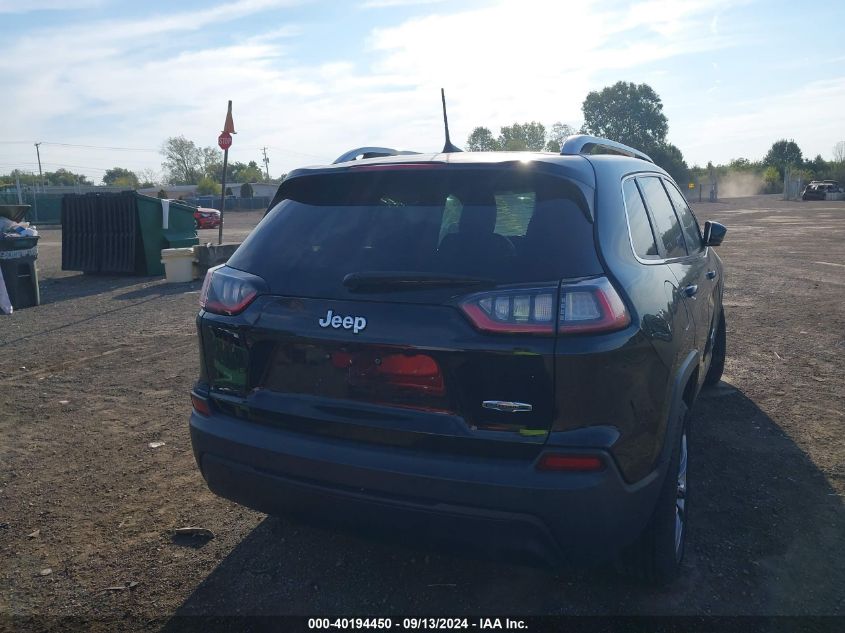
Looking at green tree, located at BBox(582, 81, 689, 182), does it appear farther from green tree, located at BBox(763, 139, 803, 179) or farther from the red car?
the red car

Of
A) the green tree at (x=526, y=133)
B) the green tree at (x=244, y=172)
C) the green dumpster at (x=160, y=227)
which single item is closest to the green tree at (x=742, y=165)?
the green tree at (x=526, y=133)

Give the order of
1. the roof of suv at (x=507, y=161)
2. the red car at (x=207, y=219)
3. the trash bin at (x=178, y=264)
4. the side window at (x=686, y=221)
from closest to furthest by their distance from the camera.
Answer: the roof of suv at (x=507, y=161), the side window at (x=686, y=221), the trash bin at (x=178, y=264), the red car at (x=207, y=219)

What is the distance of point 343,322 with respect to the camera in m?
2.49

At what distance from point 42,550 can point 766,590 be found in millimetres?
3305

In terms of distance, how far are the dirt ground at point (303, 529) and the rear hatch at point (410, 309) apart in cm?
75

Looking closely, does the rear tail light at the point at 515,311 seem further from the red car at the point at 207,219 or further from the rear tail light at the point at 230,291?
the red car at the point at 207,219

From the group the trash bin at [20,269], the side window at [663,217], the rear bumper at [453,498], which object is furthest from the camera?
the trash bin at [20,269]

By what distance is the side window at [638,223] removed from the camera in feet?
9.36

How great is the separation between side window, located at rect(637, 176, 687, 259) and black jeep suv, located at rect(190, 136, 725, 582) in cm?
45

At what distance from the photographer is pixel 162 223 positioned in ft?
47.3

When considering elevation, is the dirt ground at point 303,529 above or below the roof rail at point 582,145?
below

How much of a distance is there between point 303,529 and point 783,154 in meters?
115

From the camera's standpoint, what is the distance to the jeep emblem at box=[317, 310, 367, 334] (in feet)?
8.06

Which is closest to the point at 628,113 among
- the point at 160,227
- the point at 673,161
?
the point at 673,161
